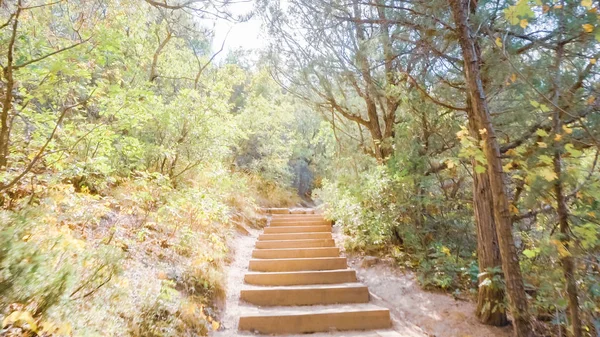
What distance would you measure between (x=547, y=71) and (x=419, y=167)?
227 centimetres

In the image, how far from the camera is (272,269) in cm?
466

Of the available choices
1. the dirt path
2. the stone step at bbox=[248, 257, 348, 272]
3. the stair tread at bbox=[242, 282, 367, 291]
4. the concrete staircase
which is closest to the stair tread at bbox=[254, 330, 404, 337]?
the concrete staircase

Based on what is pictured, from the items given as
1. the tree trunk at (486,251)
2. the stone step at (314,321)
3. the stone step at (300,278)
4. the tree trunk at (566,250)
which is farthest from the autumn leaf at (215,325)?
the tree trunk at (566,250)

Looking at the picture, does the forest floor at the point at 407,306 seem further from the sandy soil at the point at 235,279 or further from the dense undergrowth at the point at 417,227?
the dense undergrowth at the point at 417,227

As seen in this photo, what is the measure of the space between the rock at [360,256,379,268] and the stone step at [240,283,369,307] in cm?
82

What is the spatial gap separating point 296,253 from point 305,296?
53.6 inches

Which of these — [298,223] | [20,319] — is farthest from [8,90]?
[298,223]

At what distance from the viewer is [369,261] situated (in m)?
4.71

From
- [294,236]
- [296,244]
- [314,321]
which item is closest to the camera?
[314,321]

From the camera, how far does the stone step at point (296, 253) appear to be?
Answer: 5094mm

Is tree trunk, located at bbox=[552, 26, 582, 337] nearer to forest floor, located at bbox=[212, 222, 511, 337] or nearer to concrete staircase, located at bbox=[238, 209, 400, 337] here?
forest floor, located at bbox=[212, 222, 511, 337]

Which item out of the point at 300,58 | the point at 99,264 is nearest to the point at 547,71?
the point at 99,264

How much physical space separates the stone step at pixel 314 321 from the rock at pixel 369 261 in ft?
4.13

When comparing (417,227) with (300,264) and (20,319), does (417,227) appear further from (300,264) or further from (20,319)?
(20,319)
